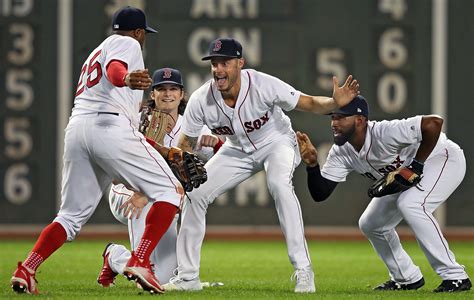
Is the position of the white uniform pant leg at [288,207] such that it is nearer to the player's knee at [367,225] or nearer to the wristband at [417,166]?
the player's knee at [367,225]

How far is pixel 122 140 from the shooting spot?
258 inches

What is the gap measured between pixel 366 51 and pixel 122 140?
7012 millimetres

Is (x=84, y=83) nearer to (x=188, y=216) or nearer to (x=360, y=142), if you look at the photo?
(x=188, y=216)

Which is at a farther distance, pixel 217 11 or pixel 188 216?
pixel 217 11

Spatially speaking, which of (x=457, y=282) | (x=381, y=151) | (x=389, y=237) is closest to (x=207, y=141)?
(x=381, y=151)

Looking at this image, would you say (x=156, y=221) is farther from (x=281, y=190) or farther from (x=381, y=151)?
(x=381, y=151)

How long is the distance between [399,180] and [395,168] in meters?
0.47

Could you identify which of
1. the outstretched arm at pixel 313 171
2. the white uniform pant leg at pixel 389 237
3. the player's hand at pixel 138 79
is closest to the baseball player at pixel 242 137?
the outstretched arm at pixel 313 171

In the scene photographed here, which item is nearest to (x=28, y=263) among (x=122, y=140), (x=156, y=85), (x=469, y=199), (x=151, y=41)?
(x=122, y=140)

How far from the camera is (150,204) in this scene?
7590mm

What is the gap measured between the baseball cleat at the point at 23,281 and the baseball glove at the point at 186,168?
3.80ft

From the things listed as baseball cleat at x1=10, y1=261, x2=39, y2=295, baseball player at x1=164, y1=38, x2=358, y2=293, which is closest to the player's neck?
baseball player at x1=164, y1=38, x2=358, y2=293

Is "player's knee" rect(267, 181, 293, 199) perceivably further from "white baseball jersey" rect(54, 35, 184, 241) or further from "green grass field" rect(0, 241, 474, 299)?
"white baseball jersey" rect(54, 35, 184, 241)

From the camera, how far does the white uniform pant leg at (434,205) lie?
709cm
